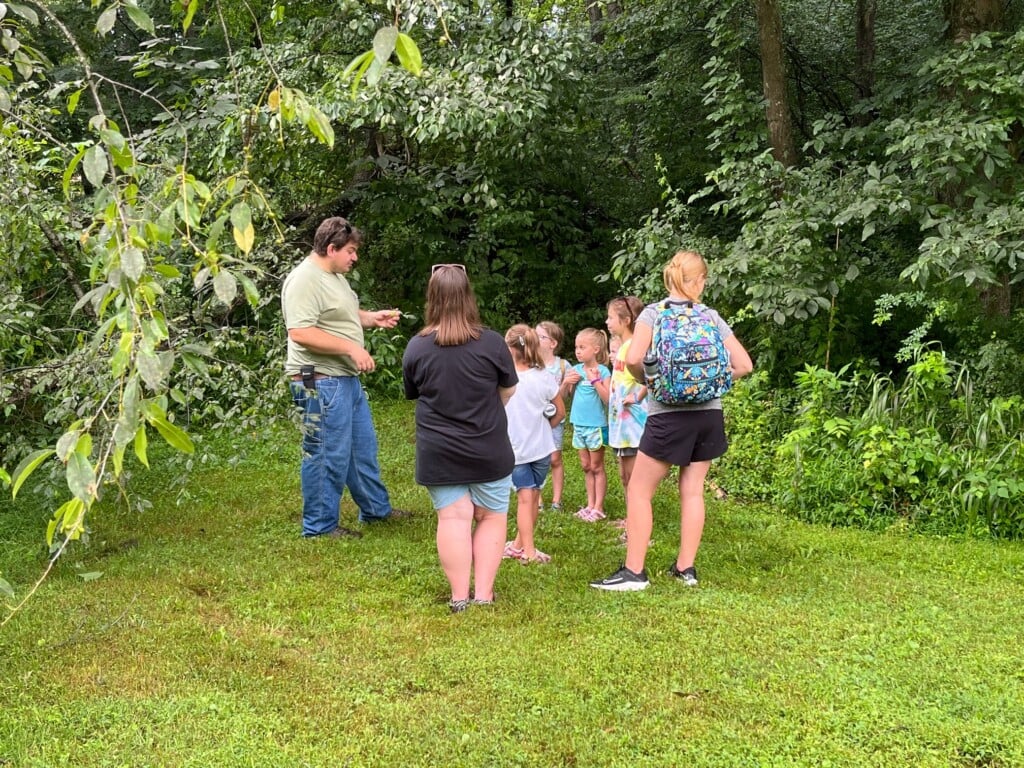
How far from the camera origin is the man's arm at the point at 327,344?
15.8ft

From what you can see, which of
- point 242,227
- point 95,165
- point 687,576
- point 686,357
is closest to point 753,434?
point 687,576

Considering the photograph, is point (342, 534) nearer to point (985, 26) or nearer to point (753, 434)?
point (753, 434)

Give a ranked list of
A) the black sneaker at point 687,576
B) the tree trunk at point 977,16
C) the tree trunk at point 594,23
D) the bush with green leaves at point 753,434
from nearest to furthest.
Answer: the black sneaker at point 687,576 → the bush with green leaves at point 753,434 → the tree trunk at point 977,16 → the tree trunk at point 594,23

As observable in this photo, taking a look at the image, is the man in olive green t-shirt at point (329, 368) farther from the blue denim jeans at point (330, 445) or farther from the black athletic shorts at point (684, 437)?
the black athletic shorts at point (684, 437)

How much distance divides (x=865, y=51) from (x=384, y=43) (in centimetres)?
1059

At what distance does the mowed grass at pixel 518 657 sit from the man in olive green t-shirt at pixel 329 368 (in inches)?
13.8

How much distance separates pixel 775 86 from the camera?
Result: 8.08 metres

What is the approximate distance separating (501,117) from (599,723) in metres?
5.84

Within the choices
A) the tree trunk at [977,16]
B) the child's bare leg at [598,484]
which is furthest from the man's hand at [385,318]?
the tree trunk at [977,16]

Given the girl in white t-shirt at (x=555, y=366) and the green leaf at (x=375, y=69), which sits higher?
the green leaf at (x=375, y=69)

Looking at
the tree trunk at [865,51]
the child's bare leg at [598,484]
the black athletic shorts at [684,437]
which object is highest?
the tree trunk at [865,51]

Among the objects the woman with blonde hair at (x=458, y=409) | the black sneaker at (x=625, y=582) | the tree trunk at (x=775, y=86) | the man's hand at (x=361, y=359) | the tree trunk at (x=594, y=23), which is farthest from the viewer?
the tree trunk at (x=594, y=23)

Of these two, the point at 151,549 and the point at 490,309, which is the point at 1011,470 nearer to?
the point at 151,549

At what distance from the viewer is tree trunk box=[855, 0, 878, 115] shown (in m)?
10.6
